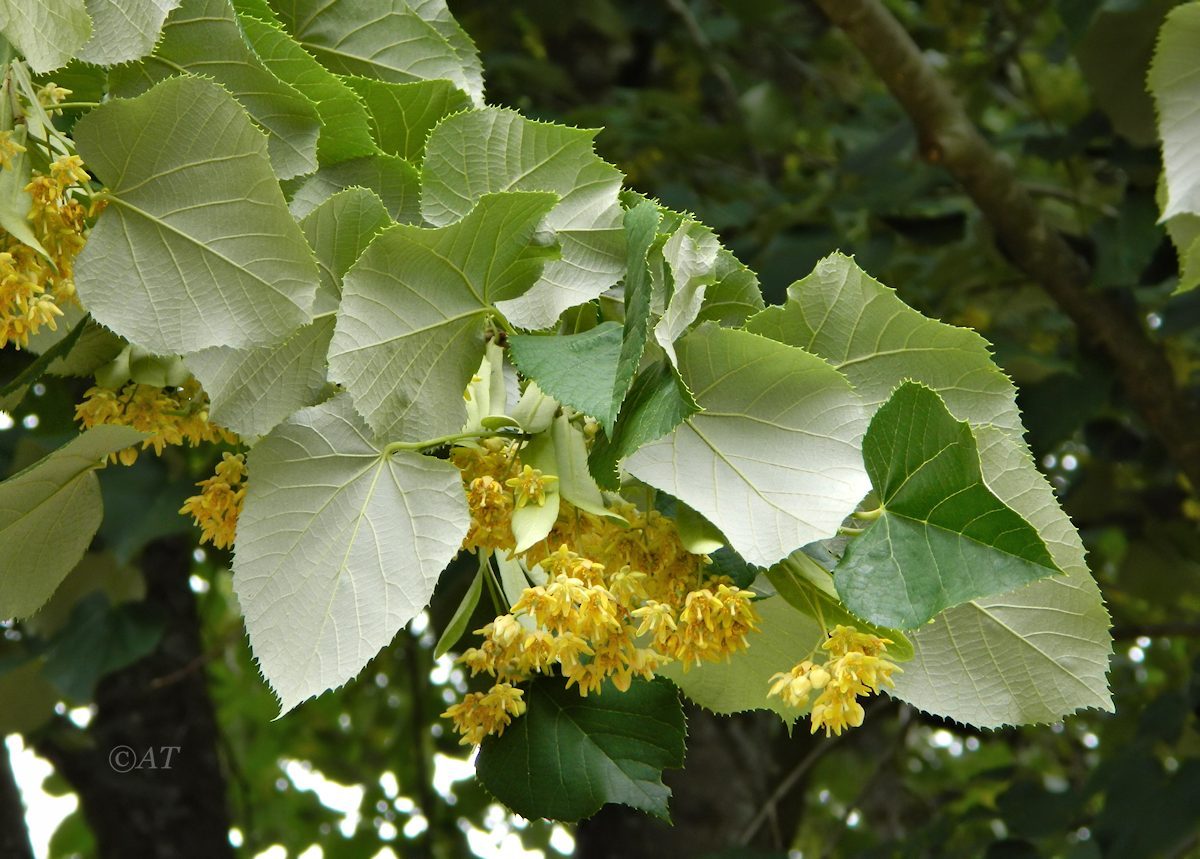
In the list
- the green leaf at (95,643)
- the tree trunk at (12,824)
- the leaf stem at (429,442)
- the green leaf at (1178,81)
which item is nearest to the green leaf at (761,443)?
the leaf stem at (429,442)

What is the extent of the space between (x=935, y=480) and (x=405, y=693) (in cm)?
339

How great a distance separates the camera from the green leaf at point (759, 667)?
2.68ft

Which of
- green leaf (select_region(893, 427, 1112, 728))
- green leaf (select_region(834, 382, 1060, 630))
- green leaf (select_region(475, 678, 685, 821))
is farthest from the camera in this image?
green leaf (select_region(475, 678, 685, 821))

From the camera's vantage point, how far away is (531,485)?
0.73 m

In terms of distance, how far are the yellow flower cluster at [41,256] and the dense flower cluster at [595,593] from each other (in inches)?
10.4

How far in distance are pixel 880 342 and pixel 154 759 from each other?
2337 millimetres

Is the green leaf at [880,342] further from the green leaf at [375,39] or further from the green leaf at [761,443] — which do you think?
the green leaf at [375,39]

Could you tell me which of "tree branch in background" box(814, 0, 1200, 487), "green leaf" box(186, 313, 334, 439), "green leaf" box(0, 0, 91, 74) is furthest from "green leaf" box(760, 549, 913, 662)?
"tree branch in background" box(814, 0, 1200, 487)

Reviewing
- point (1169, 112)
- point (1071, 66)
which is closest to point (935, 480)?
point (1169, 112)

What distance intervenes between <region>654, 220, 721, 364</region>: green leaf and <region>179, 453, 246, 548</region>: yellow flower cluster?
311 mm

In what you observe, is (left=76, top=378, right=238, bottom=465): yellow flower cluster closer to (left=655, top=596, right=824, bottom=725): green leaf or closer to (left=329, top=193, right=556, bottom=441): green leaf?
(left=329, top=193, right=556, bottom=441): green leaf

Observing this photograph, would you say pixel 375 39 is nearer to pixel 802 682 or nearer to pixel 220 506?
pixel 220 506

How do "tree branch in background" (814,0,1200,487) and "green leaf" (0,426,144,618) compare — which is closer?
"green leaf" (0,426,144,618)

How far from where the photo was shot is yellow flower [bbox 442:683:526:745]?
2.72ft
